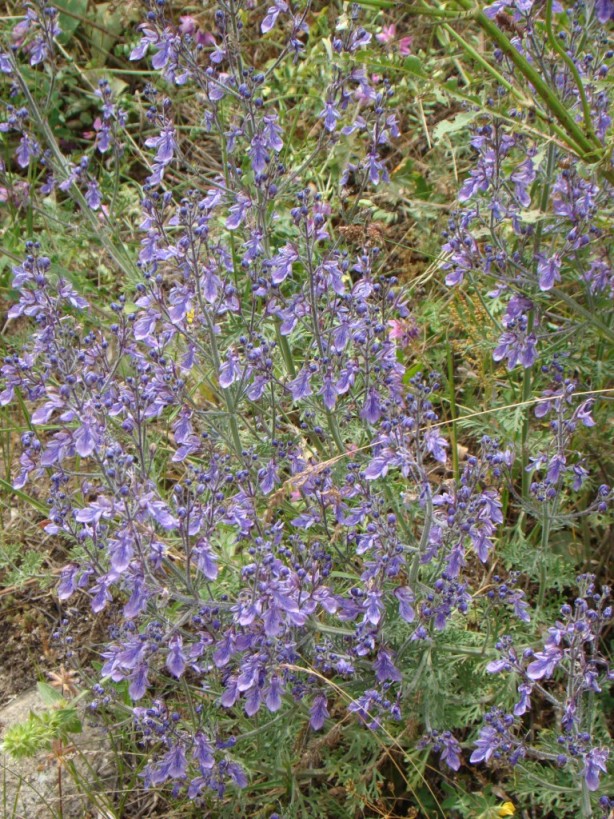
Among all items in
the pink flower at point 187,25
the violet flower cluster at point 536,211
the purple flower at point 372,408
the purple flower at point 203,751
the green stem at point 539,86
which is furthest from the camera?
the pink flower at point 187,25

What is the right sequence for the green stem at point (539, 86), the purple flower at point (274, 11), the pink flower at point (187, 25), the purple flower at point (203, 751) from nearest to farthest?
1. the green stem at point (539, 86)
2. the purple flower at point (203, 751)
3. the purple flower at point (274, 11)
4. the pink flower at point (187, 25)

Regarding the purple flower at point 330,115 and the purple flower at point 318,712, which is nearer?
the purple flower at point 318,712

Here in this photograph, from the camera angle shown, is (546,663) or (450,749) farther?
(450,749)

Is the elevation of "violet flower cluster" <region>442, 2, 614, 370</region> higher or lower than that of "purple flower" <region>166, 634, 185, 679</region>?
higher

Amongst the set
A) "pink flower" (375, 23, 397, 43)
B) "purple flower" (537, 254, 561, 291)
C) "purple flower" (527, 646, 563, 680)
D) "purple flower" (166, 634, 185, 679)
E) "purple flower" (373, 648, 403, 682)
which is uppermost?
"pink flower" (375, 23, 397, 43)

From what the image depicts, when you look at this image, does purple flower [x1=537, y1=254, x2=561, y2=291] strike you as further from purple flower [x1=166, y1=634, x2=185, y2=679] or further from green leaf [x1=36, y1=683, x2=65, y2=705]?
green leaf [x1=36, y1=683, x2=65, y2=705]

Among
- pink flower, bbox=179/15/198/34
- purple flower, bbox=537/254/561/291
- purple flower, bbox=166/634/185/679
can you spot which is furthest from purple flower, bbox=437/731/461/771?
pink flower, bbox=179/15/198/34

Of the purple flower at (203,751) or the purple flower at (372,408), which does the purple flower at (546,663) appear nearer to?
the purple flower at (372,408)

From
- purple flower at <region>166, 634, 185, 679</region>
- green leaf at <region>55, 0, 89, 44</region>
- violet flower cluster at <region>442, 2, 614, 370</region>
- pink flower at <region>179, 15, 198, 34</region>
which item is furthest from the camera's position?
green leaf at <region>55, 0, 89, 44</region>

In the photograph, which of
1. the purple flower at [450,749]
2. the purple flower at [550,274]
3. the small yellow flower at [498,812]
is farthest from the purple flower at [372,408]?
the small yellow flower at [498,812]

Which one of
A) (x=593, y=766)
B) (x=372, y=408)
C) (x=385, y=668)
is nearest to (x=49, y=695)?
(x=385, y=668)

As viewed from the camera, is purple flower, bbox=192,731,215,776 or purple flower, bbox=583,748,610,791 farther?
purple flower, bbox=192,731,215,776

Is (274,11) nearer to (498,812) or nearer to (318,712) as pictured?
(318,712)
